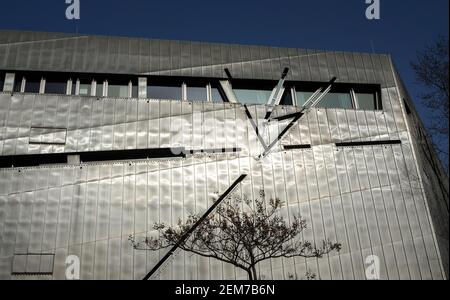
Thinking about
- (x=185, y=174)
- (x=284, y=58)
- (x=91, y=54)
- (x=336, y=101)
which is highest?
(x=284, y=58)

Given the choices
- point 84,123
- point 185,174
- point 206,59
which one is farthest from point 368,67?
point 84,123

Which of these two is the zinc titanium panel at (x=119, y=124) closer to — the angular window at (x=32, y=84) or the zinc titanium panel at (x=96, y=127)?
the zinc titanium panel at (x=96, y=127)

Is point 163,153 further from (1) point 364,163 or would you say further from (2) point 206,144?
(1) point 364,163

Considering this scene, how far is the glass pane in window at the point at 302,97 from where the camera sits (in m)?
24.0

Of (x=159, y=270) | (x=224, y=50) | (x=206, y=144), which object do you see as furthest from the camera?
(x=224, y=50)

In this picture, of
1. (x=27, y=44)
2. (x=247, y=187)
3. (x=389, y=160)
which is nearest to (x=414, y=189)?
(x=389, y=160)

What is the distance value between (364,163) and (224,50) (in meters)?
10.3

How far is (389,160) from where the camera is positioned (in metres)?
22.2

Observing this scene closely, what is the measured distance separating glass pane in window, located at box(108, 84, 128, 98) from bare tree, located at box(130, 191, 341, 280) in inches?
305

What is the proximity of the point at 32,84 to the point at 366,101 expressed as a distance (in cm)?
1925

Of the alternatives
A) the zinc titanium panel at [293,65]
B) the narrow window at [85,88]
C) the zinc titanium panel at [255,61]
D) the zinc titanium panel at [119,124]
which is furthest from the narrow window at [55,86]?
the zinc titanium panel at [293,65]

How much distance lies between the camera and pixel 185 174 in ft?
66.9

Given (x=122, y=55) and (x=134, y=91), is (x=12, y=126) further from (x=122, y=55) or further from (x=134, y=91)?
(x=122, y=55)

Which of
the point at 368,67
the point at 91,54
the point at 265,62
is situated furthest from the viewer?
the point at 368,67
